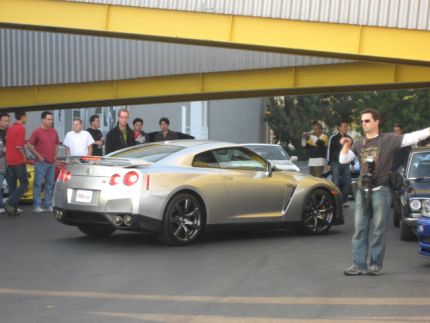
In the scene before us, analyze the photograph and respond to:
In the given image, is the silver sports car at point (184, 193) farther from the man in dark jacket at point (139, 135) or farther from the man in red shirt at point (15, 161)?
the man in dark jacket at point (139, 135)

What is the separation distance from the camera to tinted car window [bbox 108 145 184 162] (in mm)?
11884

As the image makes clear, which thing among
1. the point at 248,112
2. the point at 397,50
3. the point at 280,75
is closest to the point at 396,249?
the point at 397,50

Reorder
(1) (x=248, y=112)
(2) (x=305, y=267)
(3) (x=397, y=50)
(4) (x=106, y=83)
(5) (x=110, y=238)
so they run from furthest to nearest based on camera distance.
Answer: (1) (x=248, y=112)
(4) (x=106, y=83)
(3) (x=397, y=50)
(5) (x=110, y=238)
(2) (x=305, y=267)

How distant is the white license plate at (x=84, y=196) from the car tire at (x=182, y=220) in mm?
970

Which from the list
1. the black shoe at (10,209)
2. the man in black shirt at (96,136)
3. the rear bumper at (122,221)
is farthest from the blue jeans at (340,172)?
the rear bumper at (122,221)

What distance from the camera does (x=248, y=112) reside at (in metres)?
66.4

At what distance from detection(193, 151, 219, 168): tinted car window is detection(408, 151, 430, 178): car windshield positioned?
3.00 m

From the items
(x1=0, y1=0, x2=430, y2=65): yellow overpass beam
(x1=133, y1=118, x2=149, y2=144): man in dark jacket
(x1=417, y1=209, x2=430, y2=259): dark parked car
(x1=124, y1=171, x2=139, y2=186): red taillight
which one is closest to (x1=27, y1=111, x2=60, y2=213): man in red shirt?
(x1=133, y1=118, x2=149, y2=144): man in dark jacket

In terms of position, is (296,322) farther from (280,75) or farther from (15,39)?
(15,39)

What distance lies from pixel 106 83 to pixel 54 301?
21.3 metres

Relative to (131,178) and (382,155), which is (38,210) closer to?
(131,178)

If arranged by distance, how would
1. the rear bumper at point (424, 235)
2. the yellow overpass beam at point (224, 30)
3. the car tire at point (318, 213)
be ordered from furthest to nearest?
the yellow overpass beam at point (224, 30) → the car tire at point (318, 213) → the rear bumper at point (424, 235)

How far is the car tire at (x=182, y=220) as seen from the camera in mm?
11484

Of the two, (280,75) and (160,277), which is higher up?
(280,75)
